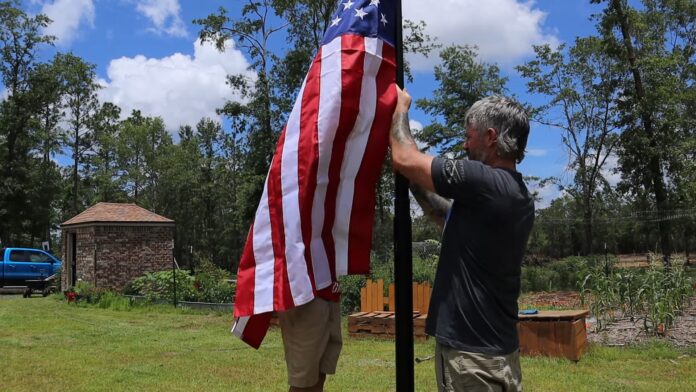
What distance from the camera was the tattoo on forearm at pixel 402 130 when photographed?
260cm

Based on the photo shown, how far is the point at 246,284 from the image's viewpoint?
289 cm

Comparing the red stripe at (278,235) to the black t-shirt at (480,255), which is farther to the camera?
the red stripe at (278,235)

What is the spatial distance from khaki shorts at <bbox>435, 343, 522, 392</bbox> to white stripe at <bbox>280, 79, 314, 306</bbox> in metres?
0.66

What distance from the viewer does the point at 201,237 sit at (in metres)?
49.4

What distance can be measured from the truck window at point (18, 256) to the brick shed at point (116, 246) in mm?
2746

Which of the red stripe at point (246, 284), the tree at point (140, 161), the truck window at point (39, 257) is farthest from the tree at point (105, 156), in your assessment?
the red stripe at point (246, 284)

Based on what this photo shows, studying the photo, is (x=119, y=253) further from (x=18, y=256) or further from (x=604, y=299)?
(x=604, y=299)

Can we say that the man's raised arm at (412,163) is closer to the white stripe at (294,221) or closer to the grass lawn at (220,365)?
the white stripe at (294,221)

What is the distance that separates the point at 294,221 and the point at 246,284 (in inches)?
15.2

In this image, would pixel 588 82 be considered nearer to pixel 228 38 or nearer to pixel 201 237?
pixel 228 38

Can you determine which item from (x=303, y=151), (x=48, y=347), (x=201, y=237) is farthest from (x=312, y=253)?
(x=201, y=237)

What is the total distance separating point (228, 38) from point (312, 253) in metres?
27.3

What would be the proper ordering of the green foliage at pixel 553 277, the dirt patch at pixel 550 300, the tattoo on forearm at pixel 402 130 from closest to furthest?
the tattoo on forearm at pixel 402 130 → the dirt patch at pixel 550 300 → the green foliage at pixel 553 277

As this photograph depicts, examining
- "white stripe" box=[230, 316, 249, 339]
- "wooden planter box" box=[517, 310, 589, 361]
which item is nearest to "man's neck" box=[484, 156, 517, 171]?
"white stripe" box=[230, 316, 249, 339]
